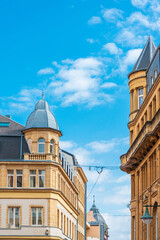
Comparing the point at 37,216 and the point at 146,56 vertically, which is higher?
the point at 146,56

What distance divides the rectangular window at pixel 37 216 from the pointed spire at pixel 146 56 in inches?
721

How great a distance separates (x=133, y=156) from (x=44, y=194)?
14.5 meters

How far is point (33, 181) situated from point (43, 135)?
5.55 metres

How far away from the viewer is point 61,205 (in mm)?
64938

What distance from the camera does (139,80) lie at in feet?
170

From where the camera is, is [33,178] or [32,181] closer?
[32,181]

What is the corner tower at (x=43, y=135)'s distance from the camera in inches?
2456

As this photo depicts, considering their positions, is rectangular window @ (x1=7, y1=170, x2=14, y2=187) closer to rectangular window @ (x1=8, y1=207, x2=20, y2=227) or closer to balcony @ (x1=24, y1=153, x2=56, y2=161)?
balcony @ (x1=24, y1=153, x2=56, y2=161)

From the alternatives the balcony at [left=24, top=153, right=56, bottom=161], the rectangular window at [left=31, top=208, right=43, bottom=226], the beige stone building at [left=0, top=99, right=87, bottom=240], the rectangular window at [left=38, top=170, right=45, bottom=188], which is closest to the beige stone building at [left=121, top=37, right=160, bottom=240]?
the balcony at [left=24, top=153, right=56, bottom=161]

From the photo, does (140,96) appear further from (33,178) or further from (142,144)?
(33,178)

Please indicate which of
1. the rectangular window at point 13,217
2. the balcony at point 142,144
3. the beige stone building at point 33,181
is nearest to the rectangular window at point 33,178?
the beige stone building at point 33,181

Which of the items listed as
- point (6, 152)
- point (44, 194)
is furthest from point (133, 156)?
point (6, 152)

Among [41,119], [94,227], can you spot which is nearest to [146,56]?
[41,119]

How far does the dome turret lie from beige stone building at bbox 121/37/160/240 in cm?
1193
